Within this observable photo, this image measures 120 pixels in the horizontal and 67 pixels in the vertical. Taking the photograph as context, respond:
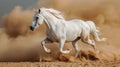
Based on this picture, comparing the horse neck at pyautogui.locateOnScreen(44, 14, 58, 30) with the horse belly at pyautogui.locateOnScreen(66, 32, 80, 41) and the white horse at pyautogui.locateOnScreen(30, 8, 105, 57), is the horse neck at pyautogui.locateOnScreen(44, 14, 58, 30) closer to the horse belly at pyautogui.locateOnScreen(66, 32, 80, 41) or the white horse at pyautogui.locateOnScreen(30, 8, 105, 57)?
the white horse at pyautogui.locateOnScreen(30, 8, 105, 57)

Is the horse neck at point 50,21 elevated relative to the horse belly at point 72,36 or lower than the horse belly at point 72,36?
elevated

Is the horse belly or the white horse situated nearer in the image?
the white horse

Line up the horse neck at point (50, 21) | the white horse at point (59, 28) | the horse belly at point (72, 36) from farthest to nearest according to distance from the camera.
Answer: the horse belly at point (72, 36)
the horse neck at point (50, 21)
the white horse at point (59, 28)

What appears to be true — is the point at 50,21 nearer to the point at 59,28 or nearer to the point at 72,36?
the point at 59,28

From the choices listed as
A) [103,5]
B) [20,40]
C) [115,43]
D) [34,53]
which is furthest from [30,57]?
[103,5]

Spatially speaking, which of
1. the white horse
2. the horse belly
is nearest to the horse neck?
the white horse

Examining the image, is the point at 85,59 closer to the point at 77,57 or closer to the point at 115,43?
the point at 77,57

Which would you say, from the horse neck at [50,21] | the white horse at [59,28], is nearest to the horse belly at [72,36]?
the white horse at [59,28]

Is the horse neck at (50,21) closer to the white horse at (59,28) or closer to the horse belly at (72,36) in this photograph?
the white horse at (59,28)

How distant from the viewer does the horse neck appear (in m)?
14.3

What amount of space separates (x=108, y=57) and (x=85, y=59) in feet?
3.13

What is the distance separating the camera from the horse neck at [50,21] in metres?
14.3

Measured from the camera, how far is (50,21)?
14477 millimetres

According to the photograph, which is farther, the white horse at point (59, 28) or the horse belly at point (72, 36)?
the horse belly at point (72, 36)
